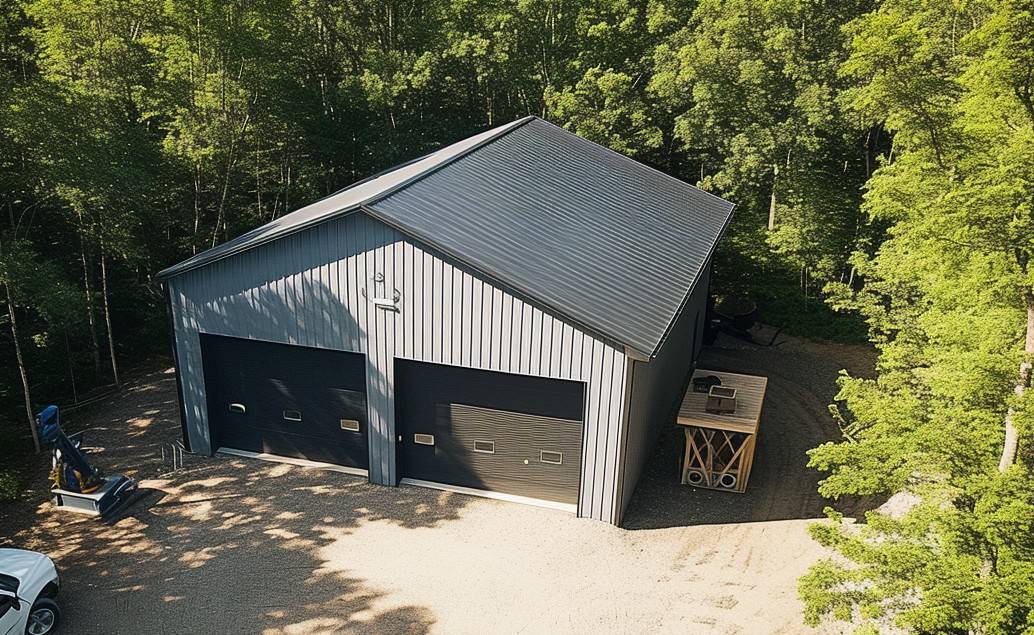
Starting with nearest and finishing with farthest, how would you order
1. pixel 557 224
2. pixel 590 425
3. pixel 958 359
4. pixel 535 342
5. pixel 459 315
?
pixel 958 359 → pixel 535 342 → pixel 590 425 → pixel 459 315 → pixel 557 224

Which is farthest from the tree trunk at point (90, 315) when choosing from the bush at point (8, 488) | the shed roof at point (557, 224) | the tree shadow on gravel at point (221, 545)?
the shed roof at point (557, 224)

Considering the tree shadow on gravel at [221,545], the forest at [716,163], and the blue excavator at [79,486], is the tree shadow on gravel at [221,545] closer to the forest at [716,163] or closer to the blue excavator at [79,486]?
the blue excavator at [79,486]

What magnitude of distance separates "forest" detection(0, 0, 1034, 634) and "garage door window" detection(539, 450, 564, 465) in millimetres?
5011

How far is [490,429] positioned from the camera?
15094 millimetres

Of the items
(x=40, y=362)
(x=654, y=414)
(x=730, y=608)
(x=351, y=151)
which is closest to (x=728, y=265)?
(x=654, y=414)

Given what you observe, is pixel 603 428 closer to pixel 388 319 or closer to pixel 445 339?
pixel 445 339

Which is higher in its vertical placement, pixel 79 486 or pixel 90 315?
pixel 90 315

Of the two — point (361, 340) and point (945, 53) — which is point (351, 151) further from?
point (945, 53)

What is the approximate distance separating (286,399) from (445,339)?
4083mm

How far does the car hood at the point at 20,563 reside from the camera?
1138 centimetres

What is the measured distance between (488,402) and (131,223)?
10515 millimetres

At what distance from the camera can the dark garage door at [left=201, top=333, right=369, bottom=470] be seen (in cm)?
1579

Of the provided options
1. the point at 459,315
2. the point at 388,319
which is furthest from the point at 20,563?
the point at 459,315

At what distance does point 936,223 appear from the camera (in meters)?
8.67
